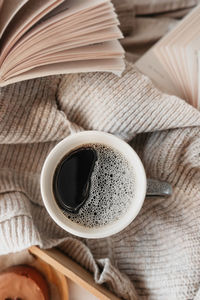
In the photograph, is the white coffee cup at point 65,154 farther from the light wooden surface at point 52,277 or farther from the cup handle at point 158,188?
the light wooden surface at point 52,277

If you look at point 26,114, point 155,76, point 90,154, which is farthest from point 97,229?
point 155,76

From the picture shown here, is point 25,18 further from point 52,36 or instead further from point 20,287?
point 20,287

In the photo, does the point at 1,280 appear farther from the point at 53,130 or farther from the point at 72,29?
the point at 72,29

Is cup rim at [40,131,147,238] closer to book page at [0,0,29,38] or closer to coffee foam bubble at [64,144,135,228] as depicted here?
coffee foam bubble at [64,144,135,228]

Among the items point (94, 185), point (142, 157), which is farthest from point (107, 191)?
point (142, 157)

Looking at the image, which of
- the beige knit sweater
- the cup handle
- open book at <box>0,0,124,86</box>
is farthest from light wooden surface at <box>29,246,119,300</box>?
open book at <box>0,0,124,86</box>
